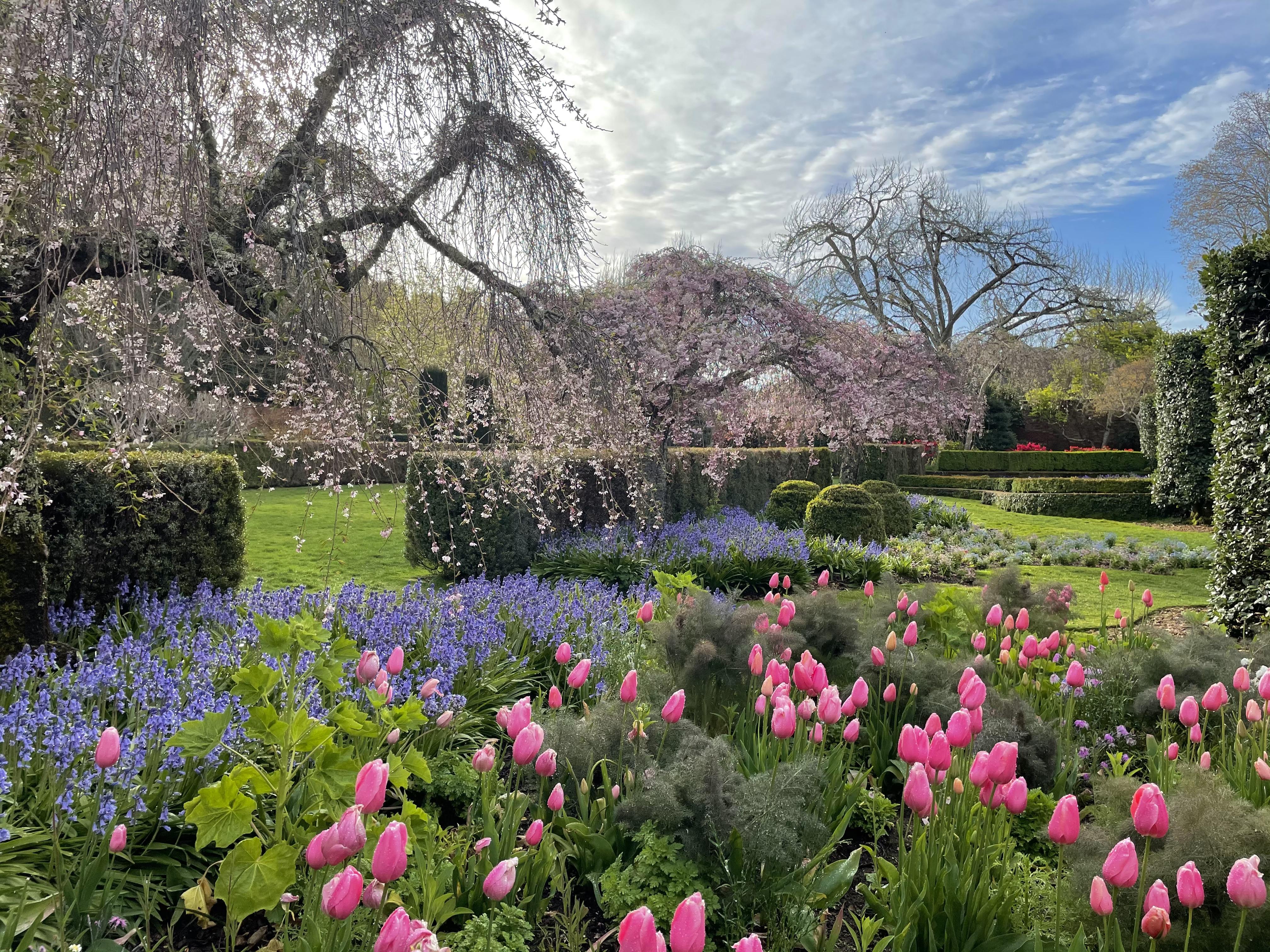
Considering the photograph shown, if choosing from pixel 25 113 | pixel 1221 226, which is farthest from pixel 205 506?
pixel 1221 226

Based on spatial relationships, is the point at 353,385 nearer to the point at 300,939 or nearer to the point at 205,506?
the point at 205,506

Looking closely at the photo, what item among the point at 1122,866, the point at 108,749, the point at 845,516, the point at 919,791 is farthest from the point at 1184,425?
the point at 108,749

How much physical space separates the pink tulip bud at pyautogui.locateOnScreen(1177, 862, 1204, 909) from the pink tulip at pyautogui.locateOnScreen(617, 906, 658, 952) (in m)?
1.04

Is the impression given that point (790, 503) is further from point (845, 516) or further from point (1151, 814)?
point (1151, 814)

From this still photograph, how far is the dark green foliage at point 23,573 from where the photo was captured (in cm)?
407

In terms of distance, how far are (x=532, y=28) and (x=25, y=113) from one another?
80.8 inches

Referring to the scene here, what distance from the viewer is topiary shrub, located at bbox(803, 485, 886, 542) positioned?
34.8ft

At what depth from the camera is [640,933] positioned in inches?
44.5

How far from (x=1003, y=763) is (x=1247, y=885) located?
0.50m

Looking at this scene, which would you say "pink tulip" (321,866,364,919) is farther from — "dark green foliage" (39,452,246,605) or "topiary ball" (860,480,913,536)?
"topiary ball" (860,480,913,536)

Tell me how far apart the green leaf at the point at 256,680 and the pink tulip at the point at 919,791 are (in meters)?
1.53

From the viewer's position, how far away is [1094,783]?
9.52 ft

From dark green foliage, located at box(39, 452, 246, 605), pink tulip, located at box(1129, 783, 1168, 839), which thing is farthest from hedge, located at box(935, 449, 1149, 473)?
pink tulip, located at box(1129, 783, 1168, 839)

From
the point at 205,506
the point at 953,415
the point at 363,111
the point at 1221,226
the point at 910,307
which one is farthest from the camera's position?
the point at 910,307
